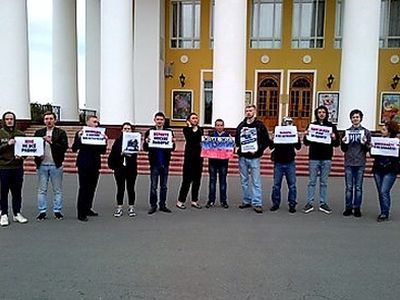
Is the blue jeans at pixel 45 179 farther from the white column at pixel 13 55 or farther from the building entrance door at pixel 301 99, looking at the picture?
the building entrance door at pixel 301 99

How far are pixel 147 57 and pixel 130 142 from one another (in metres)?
16.1

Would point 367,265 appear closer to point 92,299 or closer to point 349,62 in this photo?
point 92,299

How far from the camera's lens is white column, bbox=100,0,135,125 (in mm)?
17469

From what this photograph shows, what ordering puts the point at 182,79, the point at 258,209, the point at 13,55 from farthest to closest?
1. the point at 182,79
2. the point at 13,55
3. the point at 258,209

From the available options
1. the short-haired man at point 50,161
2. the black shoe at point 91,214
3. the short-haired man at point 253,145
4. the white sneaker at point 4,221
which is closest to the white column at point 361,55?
the short-haired man at point 253,145

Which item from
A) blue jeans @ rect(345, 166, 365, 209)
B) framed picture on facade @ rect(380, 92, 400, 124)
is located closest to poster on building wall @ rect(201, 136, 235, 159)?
blue jeans @ rect(345, 166, 365, 209)

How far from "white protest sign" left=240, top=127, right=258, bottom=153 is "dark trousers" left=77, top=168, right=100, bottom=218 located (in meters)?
2.96

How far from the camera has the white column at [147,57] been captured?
75.3 ft

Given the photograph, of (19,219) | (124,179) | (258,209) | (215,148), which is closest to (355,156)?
(258,209)

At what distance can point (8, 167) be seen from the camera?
23.3ft

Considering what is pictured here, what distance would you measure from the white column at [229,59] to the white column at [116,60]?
12.5ft

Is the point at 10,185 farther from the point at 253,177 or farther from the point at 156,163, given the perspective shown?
the point at 253,177

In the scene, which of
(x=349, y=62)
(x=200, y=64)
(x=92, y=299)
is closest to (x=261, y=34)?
(x=200, y=64)

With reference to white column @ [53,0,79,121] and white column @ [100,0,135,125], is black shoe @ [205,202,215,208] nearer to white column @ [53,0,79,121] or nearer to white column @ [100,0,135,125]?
white column @ [100,0,135,125]
